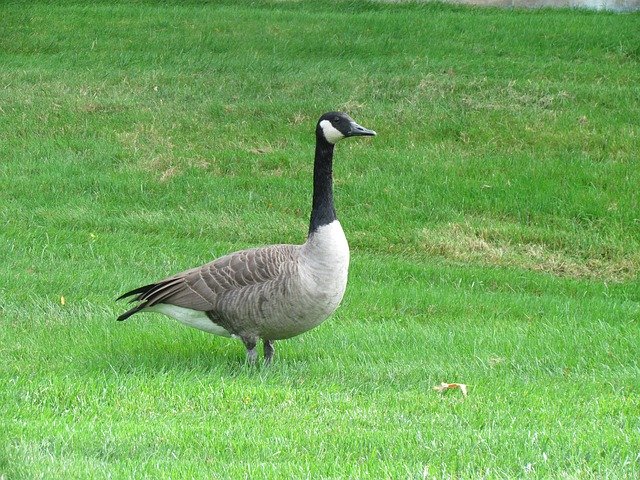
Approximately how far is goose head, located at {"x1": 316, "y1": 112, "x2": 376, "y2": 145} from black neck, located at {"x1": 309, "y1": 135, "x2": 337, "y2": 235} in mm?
62

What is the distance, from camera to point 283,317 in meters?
7.33

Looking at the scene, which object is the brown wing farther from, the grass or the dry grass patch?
the dry grass patch

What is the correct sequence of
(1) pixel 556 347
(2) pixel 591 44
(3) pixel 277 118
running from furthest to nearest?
1. (2) pixel 591 44
2. (3) pixel 277 118
3. (1) pixel 556 347

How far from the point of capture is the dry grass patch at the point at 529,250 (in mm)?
11742

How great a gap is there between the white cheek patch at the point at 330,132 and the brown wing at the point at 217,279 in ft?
2.99

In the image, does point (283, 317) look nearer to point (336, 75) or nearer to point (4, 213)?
point (4, 213)

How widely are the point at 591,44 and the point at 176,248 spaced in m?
10.4

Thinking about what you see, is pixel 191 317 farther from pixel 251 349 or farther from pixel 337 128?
pixel 337 128

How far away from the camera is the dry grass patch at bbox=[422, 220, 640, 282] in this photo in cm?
1174

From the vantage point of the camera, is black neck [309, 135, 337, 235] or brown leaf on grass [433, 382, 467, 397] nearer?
brown leaf on grass [433, 382, 467, 397]

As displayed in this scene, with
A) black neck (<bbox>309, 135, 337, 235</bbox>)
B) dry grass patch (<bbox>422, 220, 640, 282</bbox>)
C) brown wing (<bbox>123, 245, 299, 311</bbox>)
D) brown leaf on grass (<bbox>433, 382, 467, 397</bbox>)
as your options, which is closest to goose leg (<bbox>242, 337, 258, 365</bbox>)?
brown wing (<bbox>123, 245, 299, 311</bbox>)

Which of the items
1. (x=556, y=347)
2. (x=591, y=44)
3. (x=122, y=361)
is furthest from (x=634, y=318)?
A: (x=591, y=44)

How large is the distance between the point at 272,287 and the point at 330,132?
1320 millimetres

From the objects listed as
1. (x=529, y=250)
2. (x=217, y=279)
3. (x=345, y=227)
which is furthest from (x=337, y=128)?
(x=345, y=227)
